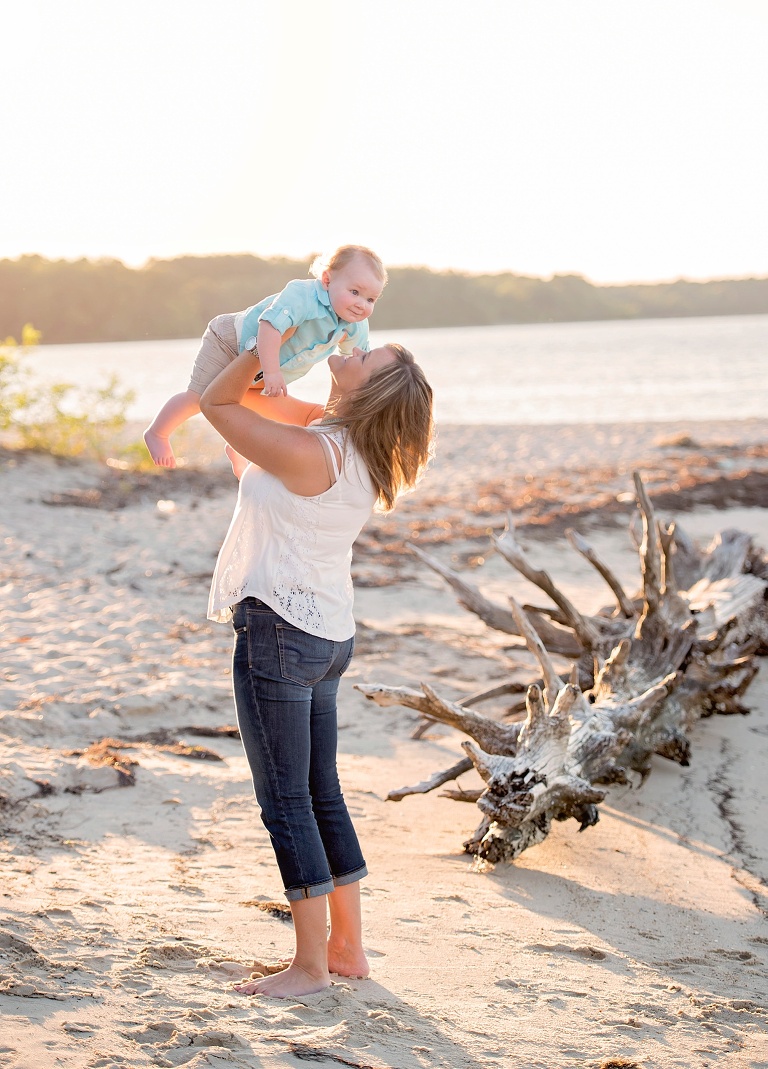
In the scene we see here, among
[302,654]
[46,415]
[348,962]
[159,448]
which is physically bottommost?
[348,962]

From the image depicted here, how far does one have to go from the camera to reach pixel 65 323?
46719mm

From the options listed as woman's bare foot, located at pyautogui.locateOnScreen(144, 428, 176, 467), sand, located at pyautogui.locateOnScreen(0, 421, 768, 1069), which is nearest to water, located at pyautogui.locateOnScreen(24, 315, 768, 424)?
sand, located at pyautogui.locateOnScreen(0, 421, 768, 1069)

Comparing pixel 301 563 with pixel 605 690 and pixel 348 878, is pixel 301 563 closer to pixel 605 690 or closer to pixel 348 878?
pixel 348 878

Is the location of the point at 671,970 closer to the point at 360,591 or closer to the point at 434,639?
the point at 434,639

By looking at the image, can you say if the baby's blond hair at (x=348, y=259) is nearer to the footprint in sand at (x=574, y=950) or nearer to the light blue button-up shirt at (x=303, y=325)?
the light blue button-up shirt at (x=303, y=325)

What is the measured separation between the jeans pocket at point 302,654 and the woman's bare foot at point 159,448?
0.82 metres

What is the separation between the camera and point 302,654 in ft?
8.64

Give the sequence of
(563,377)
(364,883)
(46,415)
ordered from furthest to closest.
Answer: (563,377) → (46,415) → (364,883)

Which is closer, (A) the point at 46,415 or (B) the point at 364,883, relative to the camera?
(B) the point at 364,883

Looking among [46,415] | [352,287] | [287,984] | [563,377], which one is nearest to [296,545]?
[352,287]

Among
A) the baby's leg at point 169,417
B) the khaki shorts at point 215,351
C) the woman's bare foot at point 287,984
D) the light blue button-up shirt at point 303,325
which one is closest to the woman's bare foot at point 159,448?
the baby's leg at point 169,417

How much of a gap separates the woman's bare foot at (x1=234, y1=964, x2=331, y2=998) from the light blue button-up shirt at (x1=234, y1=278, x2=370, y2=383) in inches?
64.8

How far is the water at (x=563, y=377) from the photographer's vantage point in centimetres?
2580

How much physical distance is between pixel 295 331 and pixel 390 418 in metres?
0.53
